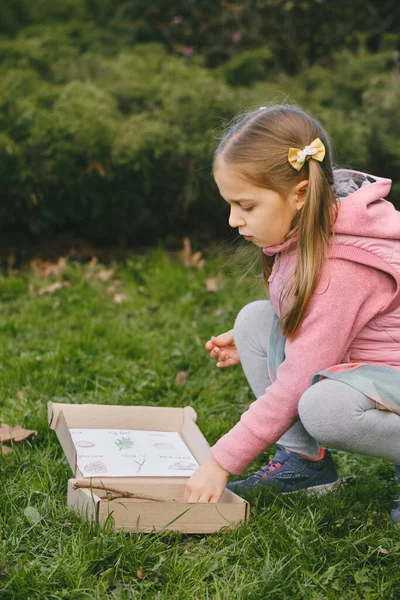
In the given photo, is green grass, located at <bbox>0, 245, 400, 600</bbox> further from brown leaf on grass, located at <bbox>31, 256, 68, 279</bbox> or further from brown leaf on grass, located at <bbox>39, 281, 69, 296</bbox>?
brown leaf on grass, located at <bbox>31, 256, 68, 279</bbox>

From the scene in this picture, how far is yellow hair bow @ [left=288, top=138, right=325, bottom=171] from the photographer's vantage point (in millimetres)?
2023

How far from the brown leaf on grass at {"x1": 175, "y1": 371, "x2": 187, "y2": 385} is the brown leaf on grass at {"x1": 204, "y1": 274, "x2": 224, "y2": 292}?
40.9 inches

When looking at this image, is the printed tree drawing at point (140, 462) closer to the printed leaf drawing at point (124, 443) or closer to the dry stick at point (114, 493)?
the printed leaf drawing at point (124, 443)

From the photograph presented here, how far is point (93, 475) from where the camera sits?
2.18m

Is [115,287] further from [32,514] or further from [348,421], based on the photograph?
[348,421]

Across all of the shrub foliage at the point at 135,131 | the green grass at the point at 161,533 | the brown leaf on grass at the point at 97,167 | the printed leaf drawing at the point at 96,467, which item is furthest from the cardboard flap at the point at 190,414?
the brown leaf on grass at the point at 97,167

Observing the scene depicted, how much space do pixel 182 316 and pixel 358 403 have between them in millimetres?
1996

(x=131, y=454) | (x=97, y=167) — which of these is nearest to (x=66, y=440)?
(x=131, y=454)

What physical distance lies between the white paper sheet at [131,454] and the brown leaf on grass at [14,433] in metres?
0.21

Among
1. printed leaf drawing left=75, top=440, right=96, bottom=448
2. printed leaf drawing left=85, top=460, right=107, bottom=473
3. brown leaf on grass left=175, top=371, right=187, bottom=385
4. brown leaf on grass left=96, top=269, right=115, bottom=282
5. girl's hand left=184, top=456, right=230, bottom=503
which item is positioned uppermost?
girl's hand left=184, top=456, right=230, bottom=503

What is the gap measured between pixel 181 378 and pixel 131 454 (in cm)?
86

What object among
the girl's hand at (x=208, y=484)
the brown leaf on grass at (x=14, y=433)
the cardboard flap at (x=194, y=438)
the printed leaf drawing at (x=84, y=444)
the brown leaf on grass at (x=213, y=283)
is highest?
the girl's hand at (x=208, y=484)

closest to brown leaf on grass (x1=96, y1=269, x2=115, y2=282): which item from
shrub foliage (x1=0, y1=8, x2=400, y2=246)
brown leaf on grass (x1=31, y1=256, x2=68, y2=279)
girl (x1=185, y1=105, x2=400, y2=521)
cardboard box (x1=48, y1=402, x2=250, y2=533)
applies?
brown leaf on grass (x1=31, y1=256, x2=68, y2=279)

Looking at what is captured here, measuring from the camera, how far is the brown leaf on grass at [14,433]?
2518 mm
